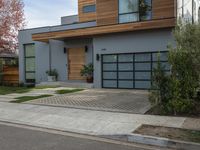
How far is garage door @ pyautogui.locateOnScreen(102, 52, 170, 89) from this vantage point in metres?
15.8

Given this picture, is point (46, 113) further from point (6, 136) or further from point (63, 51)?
point (63, 51)

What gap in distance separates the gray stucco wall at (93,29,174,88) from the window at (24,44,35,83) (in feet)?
22.1

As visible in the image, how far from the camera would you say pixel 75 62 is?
1936cm

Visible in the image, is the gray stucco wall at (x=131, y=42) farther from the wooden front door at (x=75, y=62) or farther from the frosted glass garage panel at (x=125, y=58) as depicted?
the wooden front door at (x=75, y=62)

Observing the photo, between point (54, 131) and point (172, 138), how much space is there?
3411 millimetres

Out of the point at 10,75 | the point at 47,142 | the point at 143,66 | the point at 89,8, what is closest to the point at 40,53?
the point at 10,75

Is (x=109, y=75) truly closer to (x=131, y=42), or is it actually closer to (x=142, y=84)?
(x=142, y=84)

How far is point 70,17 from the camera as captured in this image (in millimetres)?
27703

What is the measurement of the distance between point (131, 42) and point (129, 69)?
5.55ft

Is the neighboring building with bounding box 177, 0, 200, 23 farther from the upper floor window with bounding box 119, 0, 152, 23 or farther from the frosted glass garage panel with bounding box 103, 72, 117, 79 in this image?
the frosted glass garage panel with bounding box 103, 72, 117, 79

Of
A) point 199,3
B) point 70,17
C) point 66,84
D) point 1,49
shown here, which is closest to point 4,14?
point 1,49

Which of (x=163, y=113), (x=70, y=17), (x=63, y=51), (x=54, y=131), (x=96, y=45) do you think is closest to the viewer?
(x=54, y=131)

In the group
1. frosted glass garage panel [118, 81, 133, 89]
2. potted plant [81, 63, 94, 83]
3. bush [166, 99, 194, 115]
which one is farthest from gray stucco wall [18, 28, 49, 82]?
bush [166, 99, 194, 115]

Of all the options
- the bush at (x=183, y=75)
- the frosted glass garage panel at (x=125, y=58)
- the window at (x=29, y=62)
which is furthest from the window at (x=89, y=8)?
the bush at (x=183, y=75)
